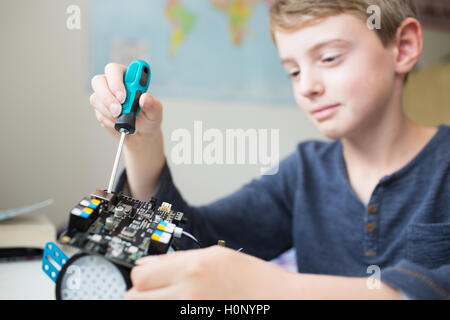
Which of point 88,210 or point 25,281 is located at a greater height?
point 88,210

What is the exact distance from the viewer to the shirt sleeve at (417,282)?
0.29 meters

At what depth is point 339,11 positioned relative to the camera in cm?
55

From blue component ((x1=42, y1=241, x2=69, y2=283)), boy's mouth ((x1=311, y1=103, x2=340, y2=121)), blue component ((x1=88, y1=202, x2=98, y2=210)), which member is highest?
boy's mouth ((x1=311, y1=103, x2=340, y2=121))

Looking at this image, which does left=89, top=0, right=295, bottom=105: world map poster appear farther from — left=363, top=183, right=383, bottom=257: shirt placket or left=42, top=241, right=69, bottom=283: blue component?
left=42, top=241, right=69, bottom=283: blue component

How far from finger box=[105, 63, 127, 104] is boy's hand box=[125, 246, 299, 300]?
0.18 metres

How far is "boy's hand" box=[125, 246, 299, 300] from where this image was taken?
27 cm

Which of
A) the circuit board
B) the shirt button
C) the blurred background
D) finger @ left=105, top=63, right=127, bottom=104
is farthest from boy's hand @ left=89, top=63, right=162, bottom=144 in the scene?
the shirt button

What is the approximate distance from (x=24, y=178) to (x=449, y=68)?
1.78 metres

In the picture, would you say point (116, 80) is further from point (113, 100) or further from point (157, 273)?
point (157, 273)

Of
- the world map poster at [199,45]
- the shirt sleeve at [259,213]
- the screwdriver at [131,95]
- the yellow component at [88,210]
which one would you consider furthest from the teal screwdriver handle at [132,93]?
the world map poster at [199,45]

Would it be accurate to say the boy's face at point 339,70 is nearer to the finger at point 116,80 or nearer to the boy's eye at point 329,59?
the boy's eye at point 329,59

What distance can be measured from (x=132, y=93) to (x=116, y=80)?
0.03 m

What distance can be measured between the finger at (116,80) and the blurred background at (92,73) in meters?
0.36

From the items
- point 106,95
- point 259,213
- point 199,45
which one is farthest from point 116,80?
point 199,45
